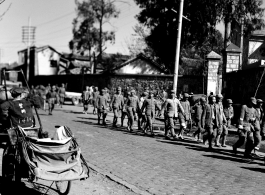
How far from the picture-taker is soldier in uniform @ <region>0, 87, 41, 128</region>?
7.81 metres

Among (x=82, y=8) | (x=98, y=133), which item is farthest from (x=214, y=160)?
(x=82, y=8)

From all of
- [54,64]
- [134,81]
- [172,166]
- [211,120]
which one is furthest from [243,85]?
[54,64]

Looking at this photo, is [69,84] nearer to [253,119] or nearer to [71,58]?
[71,58]

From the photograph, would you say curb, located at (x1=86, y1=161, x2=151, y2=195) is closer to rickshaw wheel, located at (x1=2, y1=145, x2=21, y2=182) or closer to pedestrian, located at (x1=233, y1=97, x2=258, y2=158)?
rickshaw wheel, located at (x1=2, y1=145, x2=21, y2=182)

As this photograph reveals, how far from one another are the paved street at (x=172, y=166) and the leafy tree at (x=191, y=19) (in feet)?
54.9

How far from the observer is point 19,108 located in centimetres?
788

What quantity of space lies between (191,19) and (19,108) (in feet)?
85.1

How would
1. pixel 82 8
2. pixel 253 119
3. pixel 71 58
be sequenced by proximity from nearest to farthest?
pixel 253 119 < pixel 82 8 < pixel 71 58

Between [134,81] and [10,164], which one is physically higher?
[134,81]

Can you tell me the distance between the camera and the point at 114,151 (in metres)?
11.8

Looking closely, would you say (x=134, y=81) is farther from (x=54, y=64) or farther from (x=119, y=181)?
(x=54, y=64)

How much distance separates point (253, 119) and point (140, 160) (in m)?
3.53

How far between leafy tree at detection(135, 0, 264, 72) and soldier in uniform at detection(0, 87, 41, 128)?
22.7 metres

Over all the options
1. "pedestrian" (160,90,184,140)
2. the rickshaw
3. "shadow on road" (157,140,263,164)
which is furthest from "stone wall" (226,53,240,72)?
the rickshaw
